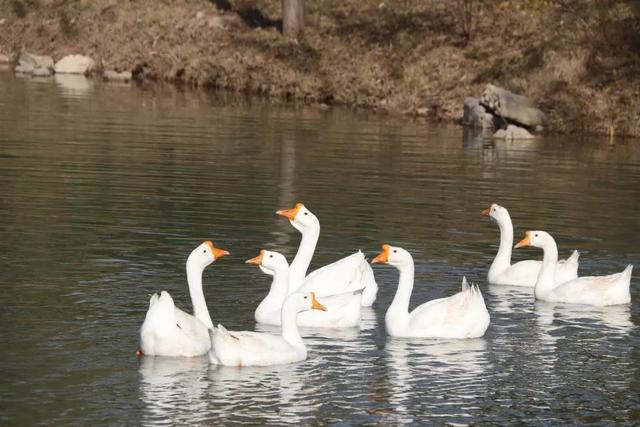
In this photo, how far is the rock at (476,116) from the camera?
43.8 metres

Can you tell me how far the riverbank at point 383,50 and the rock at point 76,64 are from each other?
1.73 feet

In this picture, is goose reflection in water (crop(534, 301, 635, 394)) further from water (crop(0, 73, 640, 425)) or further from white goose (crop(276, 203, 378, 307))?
white goose (crop(276, 203, 378, 307))

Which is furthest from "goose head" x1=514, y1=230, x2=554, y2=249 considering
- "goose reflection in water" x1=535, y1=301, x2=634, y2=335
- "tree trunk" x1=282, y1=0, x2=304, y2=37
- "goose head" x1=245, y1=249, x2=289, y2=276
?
"tree trunk" x1=282, y1=0, x2=304, y2=37

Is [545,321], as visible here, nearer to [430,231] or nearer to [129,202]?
[430,231]

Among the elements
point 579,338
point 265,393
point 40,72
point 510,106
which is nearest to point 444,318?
point 579,338

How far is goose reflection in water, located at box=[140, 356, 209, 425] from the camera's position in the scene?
12672 millimetres

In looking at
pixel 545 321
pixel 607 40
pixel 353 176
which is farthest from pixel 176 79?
pixel 545 321

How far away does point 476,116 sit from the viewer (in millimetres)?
44094

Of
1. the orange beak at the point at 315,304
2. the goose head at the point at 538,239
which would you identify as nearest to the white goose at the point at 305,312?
the orange beak at the point at 315,304

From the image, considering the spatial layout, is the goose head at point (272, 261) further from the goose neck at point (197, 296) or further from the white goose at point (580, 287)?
the white goose at point (580, 287)

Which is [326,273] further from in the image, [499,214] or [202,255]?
[499,214]

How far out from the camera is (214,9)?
58.6 m

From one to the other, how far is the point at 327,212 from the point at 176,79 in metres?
30.2

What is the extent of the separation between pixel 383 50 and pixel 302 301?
120 ft
